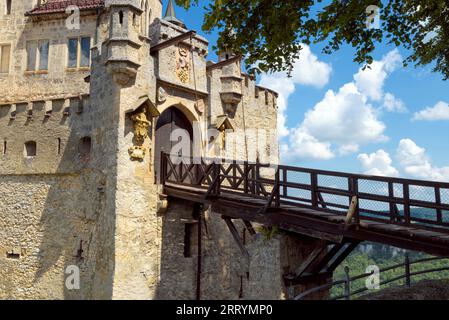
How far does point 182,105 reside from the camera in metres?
14.8

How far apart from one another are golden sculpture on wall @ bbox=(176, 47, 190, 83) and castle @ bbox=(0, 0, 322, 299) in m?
0.03

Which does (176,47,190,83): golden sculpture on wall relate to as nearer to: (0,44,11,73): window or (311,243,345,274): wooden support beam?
(311,243,345,274): wooden support beam

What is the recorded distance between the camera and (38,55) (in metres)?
19.8

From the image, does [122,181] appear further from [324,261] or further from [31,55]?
→ [31,55]

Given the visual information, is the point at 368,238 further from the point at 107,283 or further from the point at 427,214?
the point at 107,283

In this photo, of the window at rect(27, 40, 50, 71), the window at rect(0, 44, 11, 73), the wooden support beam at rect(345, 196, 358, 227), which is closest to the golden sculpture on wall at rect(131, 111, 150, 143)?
the wooden support beam at rect(345, 196, 358, 227)

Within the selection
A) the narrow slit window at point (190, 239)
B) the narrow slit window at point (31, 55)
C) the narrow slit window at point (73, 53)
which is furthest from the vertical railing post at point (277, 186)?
the narrow slit window at point (31, 55)

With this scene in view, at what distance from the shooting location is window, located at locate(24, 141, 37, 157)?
14.8 meters

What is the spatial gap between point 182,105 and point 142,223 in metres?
4.41

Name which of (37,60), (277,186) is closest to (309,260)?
(277,186)

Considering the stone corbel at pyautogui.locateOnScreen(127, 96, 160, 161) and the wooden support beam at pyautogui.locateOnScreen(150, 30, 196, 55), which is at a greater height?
the wooden support beam at pyautogui.locateOnScreen(150, 30, 196, 55)

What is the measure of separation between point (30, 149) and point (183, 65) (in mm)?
6013

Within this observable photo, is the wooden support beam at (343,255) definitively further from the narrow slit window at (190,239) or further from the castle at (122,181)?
the narrow slit window at (190,239)

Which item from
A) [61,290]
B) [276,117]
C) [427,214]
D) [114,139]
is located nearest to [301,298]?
[427,214]
